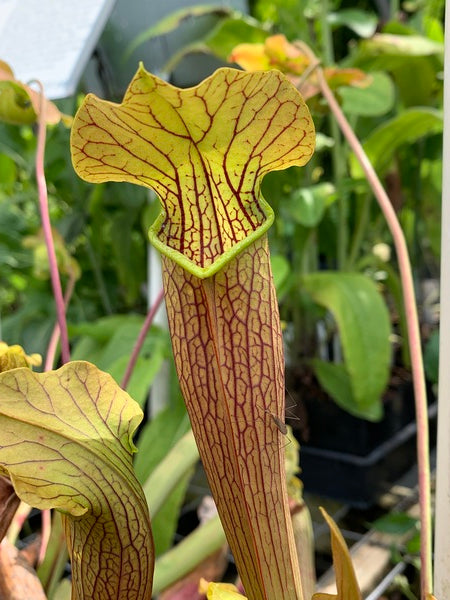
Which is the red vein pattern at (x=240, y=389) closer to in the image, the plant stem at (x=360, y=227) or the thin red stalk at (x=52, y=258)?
the thin red stalk at (x=52, y=258)

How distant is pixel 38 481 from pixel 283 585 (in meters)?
0.14

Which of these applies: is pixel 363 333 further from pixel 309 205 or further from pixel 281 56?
pixel 281 56

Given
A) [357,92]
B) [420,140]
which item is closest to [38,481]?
[357,92]

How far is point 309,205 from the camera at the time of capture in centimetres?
106

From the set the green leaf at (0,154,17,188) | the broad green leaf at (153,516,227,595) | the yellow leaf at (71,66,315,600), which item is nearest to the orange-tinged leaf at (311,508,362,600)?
the yellow leaf at (71,66,315,600)

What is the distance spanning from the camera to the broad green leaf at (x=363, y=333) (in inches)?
37.4

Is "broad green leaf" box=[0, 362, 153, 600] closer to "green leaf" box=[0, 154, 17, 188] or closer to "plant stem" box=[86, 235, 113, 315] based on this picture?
"plant stem" box=[86, 235, 113, 315]

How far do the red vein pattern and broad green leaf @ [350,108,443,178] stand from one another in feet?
2.63

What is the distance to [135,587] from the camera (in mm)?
352

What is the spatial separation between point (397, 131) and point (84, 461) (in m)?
0.91

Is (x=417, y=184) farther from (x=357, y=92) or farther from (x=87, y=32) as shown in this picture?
(x=87, y=32)

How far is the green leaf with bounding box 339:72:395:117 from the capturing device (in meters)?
1.06

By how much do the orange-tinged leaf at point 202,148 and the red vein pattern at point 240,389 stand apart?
0.06 ft

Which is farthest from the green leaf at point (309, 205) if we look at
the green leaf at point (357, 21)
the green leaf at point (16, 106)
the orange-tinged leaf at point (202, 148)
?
the orange-tinged leaf at point (202, 148)
